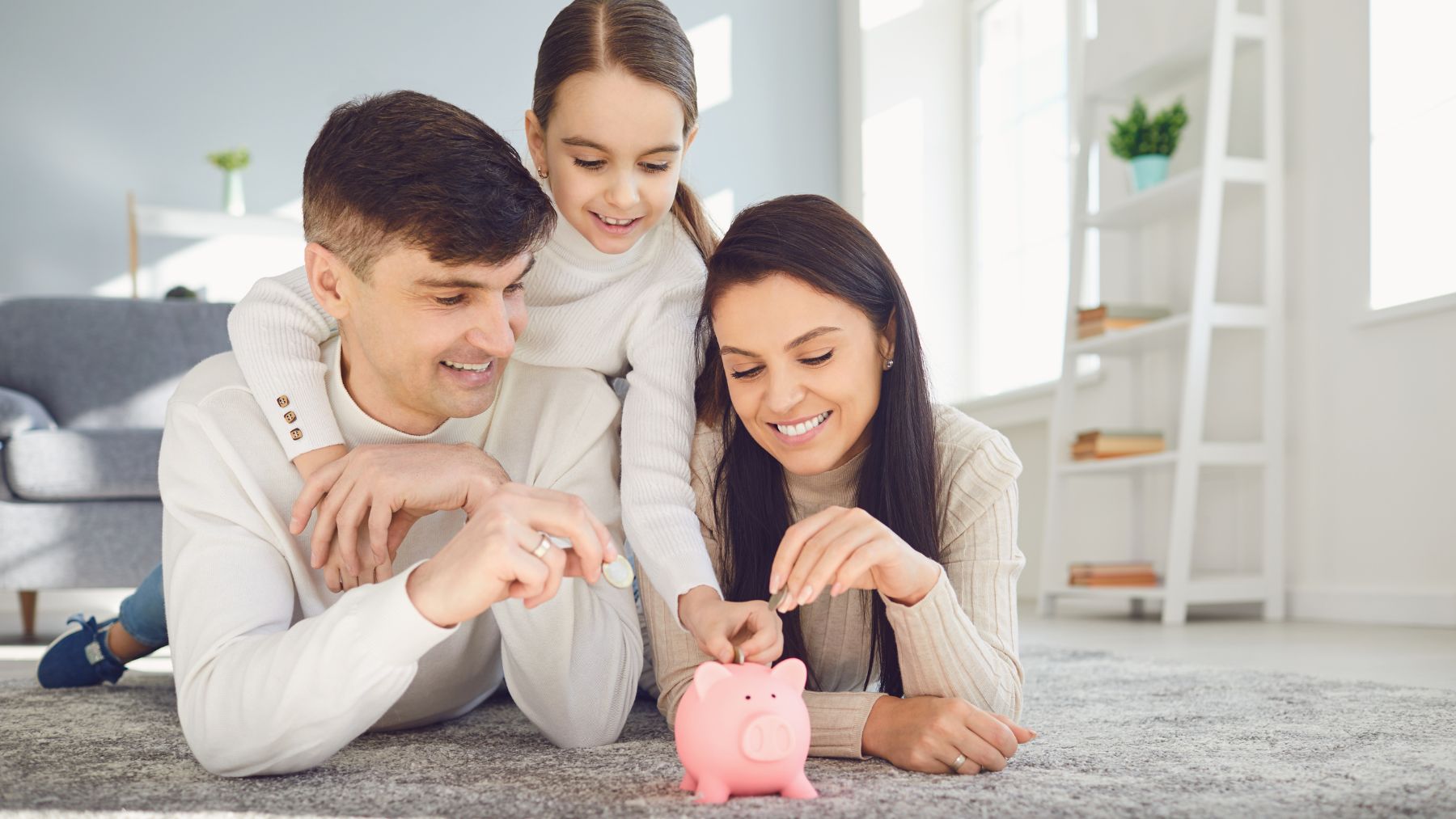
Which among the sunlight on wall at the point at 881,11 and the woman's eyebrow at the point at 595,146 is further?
the sunlight on wall at the point at 881,11

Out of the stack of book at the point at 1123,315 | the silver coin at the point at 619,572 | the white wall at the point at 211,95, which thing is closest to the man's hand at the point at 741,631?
the silver coin at the point at 619,572

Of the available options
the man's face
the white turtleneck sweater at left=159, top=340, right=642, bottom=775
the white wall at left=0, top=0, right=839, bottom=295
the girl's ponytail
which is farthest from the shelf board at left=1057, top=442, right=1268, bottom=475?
the white wall at left=0, top=0, right=839, bottom=295

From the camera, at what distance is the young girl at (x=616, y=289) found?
1405 millimetres

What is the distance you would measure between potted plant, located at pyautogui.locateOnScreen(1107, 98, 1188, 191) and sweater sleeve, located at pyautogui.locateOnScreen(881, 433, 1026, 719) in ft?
9.22

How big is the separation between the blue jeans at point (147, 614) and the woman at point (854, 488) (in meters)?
0.90

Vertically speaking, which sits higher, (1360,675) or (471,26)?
(471,26)

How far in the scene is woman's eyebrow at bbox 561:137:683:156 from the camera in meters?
1.68

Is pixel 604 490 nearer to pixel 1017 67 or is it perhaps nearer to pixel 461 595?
pixel 461 595

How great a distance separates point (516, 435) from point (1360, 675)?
1.48 metres

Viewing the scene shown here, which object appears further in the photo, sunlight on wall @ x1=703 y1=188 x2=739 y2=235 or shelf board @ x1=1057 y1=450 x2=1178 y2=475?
sunlight on wall @ x1=703 y1=188 x2=739 y2=235

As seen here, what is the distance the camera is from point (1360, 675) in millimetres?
2086

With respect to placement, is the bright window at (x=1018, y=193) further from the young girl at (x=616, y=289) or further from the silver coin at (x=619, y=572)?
the silver coin at (x=619, y=572)

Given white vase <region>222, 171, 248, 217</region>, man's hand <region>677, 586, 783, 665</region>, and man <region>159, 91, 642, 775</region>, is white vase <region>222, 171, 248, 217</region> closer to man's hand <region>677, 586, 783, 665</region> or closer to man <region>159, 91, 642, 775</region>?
man <region>159, 91, 642, 775</region>

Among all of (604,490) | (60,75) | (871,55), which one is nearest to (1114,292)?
(871,55)
